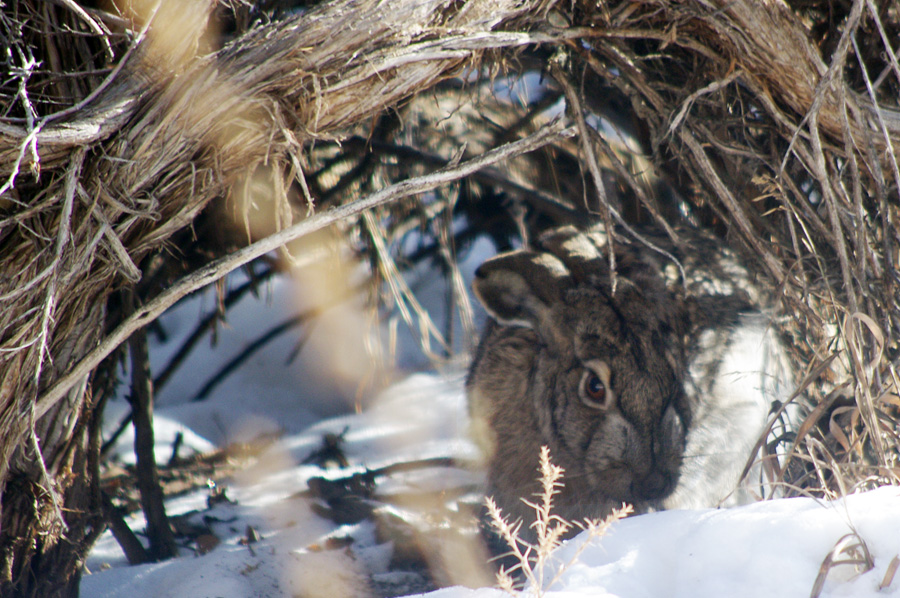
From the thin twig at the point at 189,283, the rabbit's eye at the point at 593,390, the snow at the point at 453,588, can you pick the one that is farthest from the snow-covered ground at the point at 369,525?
the thin twig at the point at 189,283

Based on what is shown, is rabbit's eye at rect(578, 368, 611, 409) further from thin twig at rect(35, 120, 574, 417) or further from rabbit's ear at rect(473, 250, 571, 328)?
thin twig at rect(35, 120, 574, 417)

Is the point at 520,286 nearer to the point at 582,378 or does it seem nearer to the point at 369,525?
the point at 582,378

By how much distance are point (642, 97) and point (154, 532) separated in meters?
2.62

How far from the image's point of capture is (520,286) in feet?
10.8

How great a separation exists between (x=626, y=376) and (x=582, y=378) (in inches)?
8.5

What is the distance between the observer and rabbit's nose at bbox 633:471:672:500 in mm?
2809

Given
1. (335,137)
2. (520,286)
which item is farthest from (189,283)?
(520,286)

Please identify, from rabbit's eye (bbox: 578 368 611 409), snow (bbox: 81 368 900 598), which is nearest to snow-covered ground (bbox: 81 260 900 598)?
snow (bbox: 81 368 900 598)

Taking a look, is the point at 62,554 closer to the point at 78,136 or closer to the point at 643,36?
the point at 78,136

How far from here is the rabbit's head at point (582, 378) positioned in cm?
292

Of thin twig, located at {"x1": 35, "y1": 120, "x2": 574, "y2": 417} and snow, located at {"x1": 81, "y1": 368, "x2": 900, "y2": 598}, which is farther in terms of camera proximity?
thin twig, located at {"x1": 35, "y1": 120, "x2": 574, "y2": 417}

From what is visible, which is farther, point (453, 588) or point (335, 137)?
point (335, 137)

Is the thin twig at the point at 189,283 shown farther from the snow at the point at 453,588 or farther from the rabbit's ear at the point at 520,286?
the rabbit's ear at the point at 520,286

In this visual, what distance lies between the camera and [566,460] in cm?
313
